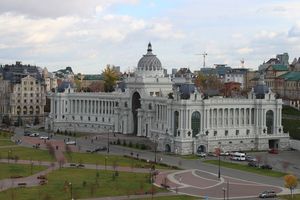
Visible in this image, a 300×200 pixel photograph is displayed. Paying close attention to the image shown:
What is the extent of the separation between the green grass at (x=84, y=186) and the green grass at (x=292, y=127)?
155 feet

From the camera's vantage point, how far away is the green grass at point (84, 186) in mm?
65688

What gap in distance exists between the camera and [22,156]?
97.3 meters

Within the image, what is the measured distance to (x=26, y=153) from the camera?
332ft

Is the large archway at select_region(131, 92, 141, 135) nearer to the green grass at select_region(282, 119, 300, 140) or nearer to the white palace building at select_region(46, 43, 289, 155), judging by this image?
the white palace building at select_region(46, 43, 289, 155)

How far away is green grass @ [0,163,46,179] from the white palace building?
95.3ft

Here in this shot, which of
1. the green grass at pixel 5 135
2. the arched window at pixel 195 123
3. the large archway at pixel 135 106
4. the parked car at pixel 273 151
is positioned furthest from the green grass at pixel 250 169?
the green grass at pixel 5 135

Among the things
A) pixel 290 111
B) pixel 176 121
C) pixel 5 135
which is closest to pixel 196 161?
pixel 176 121

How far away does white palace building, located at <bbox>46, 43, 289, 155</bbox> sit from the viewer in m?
108

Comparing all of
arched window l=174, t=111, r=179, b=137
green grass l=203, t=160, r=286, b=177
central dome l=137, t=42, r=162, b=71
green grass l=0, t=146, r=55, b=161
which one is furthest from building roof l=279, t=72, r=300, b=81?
green grass l=0, t=146, r=55, b=161

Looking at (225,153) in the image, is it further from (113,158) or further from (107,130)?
(107,130)

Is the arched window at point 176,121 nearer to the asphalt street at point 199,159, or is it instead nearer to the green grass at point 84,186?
the asphalt street at point 199,159

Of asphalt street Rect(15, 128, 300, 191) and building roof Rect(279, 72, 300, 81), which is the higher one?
building roof Rect(279, 72, 300, 81)

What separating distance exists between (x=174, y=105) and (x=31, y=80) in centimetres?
6932

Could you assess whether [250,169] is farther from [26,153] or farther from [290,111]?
[290,111]
